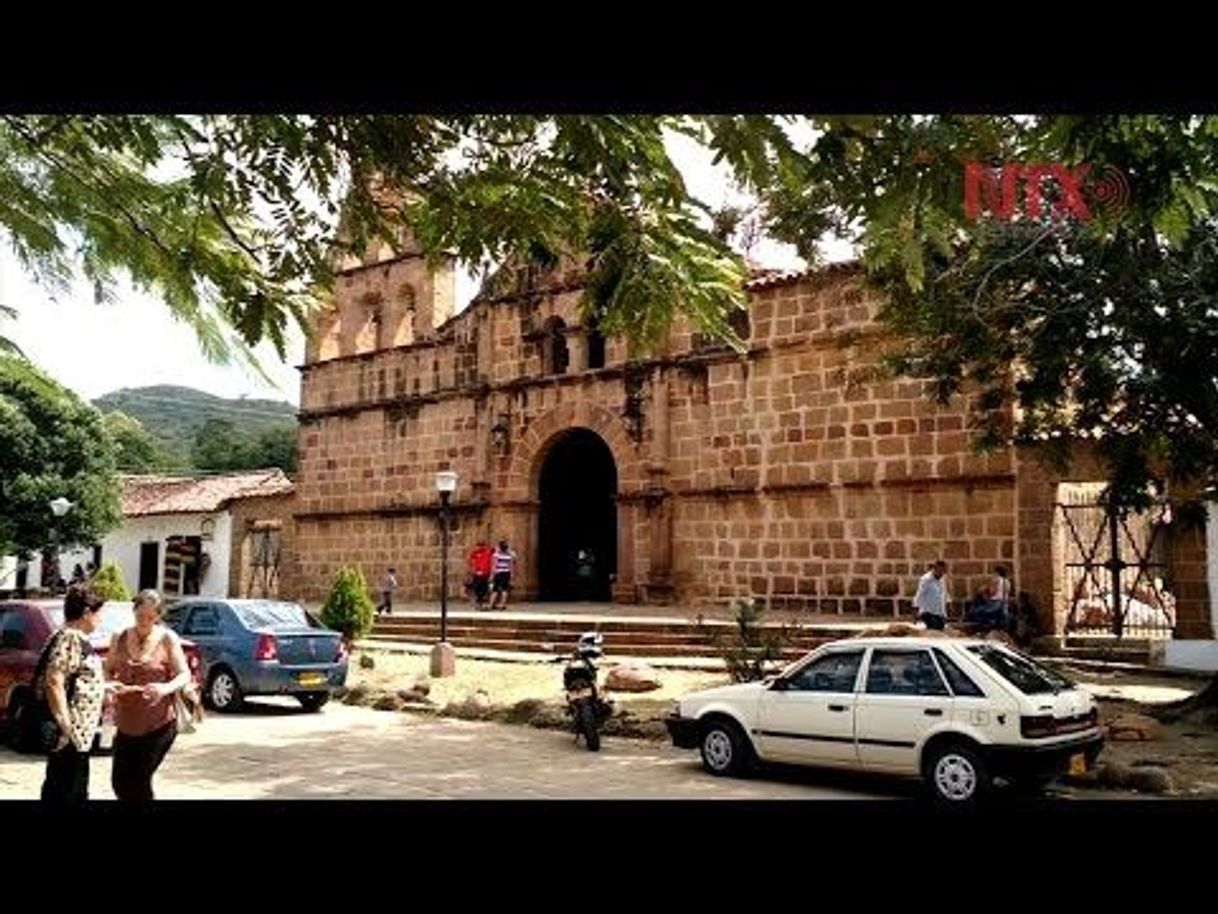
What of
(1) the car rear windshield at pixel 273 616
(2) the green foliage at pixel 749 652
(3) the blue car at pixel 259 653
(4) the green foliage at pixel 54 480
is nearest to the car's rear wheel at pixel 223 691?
(3) the blue car at pixel 259 653

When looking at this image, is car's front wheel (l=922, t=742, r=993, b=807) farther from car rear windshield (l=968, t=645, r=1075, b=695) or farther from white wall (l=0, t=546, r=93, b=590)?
white wall (l=0, t=546, r=93, b=590)

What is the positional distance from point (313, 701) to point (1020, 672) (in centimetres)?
838

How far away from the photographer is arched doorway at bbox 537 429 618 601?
875 inches

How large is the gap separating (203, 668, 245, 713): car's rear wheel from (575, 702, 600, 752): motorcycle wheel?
4486 millimetres

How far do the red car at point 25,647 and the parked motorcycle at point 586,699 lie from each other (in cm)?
351

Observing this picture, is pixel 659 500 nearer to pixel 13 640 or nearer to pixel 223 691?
pixel 223 691

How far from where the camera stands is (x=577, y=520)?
75.5ft

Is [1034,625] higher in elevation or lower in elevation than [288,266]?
lower

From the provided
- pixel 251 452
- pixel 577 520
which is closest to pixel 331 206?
pixel 577 520

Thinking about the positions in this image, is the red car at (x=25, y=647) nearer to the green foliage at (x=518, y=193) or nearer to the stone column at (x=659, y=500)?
the green foliage at (x=518, y=193)
